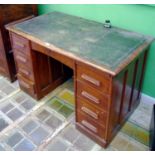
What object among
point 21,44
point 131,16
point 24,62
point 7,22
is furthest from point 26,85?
point 131,16

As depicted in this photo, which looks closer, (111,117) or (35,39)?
(111,117)

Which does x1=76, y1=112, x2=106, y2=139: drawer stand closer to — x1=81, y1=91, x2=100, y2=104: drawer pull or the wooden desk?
x1=81, y1=91, x2=100, y2=104: drawer pull

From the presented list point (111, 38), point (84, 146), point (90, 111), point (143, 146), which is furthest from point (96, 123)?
point (111, 38)

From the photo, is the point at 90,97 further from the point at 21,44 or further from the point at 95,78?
the point at 21,44

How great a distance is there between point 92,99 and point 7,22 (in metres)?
1.18

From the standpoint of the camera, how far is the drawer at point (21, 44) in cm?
183

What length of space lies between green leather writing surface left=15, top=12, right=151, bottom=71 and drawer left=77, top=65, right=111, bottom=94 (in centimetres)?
7

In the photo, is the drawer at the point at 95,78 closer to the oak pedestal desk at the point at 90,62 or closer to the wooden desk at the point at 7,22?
the oak pedestal desk at the point at 90,62

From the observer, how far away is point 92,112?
1.61 metres

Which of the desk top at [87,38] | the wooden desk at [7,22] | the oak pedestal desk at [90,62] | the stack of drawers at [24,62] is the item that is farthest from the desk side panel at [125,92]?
the wooden desk at [7,22]

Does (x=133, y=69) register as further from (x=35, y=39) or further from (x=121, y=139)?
(x=35, y=39)

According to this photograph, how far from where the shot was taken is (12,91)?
92.4 inches

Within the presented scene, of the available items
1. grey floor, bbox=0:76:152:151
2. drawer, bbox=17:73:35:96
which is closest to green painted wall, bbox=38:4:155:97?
grey floor, bbox=0:76:152:151

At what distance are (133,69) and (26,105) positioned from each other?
1144mm
